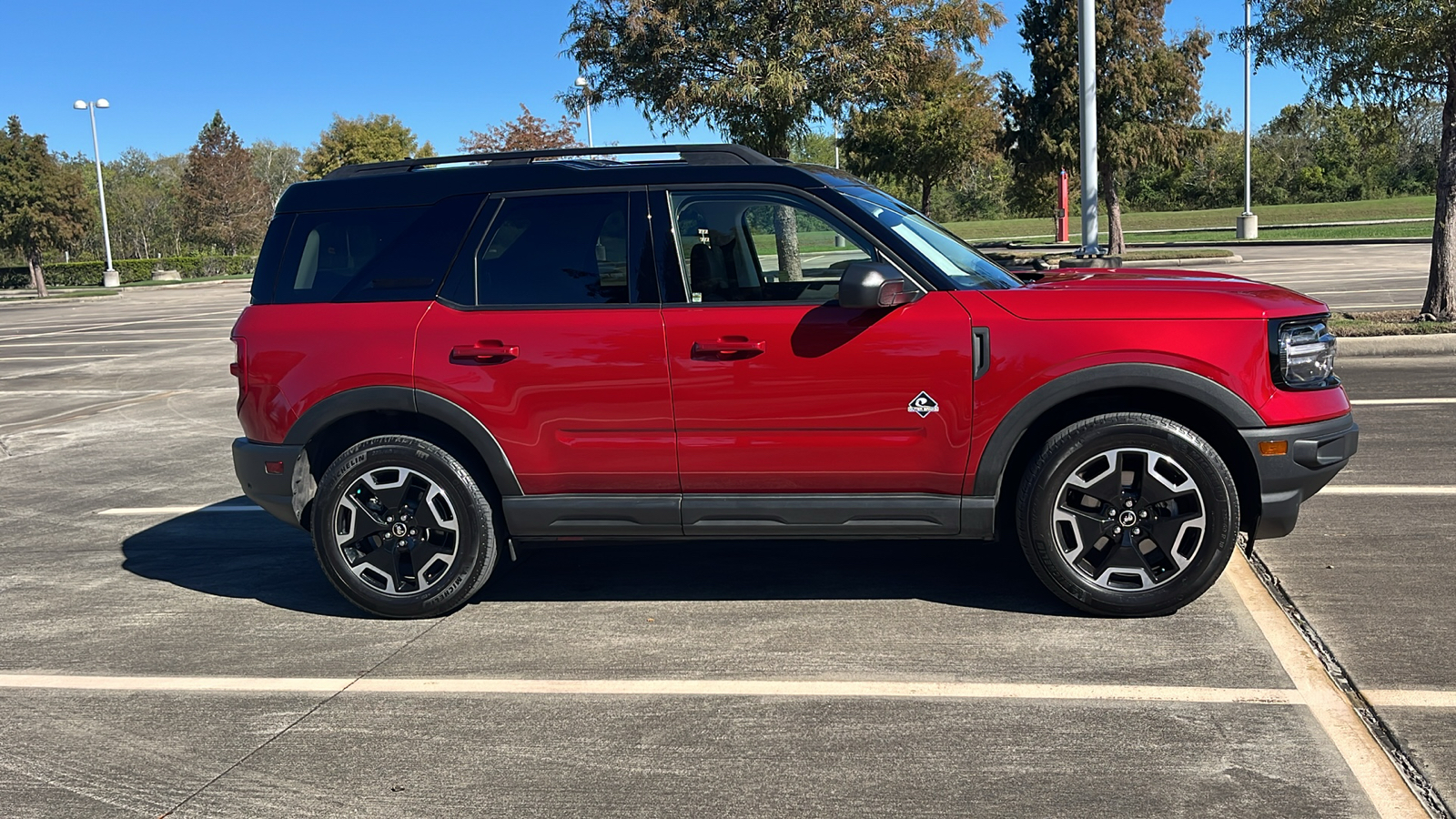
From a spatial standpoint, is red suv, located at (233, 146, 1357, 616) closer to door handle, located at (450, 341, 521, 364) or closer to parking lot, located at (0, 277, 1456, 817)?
door handle, located at (450, 341, 521, 364)

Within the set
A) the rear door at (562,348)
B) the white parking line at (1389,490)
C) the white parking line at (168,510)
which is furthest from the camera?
the white parking line at (168,510)

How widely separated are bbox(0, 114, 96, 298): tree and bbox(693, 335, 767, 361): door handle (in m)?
50.3

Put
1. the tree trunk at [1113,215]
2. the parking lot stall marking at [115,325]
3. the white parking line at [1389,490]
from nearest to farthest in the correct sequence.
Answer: the white parking line at [1389,490]
the parking lot stall marking at [115,325]
the tree trunk at [1113,215]

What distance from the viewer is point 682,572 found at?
18.9 ft

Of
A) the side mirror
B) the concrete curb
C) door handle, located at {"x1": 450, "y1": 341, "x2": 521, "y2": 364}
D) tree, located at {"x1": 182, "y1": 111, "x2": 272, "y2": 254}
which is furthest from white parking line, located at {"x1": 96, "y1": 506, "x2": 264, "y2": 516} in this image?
tree, located at {"x1": 182, "y1": 111, "x2": 272, "y2": 254}

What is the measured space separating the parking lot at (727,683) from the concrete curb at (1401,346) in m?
6.12

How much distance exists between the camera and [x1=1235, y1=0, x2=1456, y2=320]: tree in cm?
1266

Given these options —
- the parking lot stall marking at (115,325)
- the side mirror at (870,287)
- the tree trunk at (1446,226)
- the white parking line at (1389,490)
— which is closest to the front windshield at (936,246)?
the side mirror at (870,287)

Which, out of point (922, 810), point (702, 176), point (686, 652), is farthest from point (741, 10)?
point (922, 810)

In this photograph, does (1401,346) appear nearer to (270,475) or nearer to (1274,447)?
(1274,447)

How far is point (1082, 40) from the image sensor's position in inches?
520

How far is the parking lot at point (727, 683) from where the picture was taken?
136 inches

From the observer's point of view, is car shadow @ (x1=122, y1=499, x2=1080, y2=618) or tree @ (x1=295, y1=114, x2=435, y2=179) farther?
tree @ (x1=295, y1=114, x2=435, y2=179)

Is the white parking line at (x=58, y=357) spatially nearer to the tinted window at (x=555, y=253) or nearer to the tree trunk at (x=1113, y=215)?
the tinted window at (x=555, y=253)
